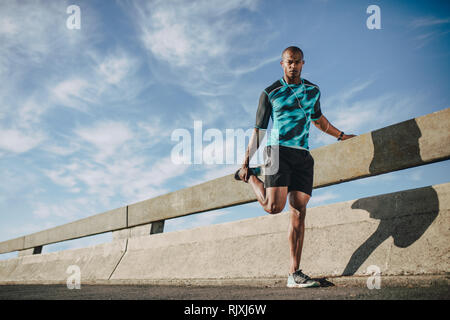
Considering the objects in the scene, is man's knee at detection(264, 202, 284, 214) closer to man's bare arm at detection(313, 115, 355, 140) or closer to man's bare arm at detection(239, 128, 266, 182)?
man's bare arm at detection(239, 128, 266, 182)

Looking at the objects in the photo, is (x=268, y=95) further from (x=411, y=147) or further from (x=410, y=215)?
(x=410, y=215)

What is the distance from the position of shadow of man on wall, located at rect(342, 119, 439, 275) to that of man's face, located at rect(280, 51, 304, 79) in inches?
46.4

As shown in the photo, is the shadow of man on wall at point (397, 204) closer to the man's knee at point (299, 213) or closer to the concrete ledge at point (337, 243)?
the concrete ledge at point (337, 243)

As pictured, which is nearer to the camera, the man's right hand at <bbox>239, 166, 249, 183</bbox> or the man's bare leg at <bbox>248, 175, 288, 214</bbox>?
the man's bare leg at <bbox>248, 175, 288, 214</bbox>

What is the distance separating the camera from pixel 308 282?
341 centimetres

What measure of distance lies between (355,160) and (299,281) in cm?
161

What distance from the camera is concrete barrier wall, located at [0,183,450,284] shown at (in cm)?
324

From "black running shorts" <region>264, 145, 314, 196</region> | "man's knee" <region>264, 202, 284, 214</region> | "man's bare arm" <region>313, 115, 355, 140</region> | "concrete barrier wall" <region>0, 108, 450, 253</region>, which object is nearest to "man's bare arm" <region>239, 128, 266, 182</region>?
"black running shorts" <region>264, 145, 314, 196</region>

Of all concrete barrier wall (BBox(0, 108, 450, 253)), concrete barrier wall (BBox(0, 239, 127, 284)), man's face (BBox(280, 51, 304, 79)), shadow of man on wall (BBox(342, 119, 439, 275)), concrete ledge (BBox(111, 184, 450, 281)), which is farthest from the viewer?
concrete barrier wall (BBox(0, 239, 127, 284))

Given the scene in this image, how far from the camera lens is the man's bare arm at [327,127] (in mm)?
4203

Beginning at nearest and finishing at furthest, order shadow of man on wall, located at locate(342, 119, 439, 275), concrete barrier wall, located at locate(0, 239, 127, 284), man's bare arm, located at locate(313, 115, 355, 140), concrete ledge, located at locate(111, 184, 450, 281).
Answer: concrete ledge, located at locate(111, 184, 450, 281)
shadow of man on wall, located at locate(342, 119, 439, 275)
man's bare arm, located at locate(313, 115, 355, 140)
concrete barrier wall, located at locate(0, 239, 127, 284)

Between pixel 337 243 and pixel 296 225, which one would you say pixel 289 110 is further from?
pixel 337 243
